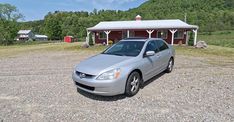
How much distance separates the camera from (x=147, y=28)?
23.0 meters

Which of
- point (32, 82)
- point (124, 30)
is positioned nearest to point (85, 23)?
point (124, 30)

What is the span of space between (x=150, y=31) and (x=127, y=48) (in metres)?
18.0

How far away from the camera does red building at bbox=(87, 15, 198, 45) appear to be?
22.5 m

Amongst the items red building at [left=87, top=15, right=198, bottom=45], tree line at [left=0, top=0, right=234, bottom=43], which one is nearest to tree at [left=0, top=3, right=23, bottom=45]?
tree line at [left=0, top=0, right=234, bottom=43]

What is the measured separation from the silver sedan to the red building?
1744 centimetres

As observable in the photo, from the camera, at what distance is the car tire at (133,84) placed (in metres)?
4.65

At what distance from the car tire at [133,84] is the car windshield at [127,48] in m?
0.66

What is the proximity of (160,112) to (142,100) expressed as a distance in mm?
742

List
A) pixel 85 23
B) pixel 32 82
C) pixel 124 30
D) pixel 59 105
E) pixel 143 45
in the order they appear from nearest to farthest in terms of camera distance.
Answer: pixel 59 105
pixel 143 45
pixel 32 82
pixel 124 30
pixel 85 23

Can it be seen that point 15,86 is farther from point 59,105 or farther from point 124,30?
point 124,30

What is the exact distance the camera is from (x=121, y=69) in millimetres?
4484

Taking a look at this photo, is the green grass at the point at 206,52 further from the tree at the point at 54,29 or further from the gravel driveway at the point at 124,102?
the tree at the point at 54,29

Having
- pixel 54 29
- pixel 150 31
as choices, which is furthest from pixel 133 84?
pixel 54 29

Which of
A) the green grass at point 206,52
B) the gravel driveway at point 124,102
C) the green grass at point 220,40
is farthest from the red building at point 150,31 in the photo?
the gravel driveway at point 124,102
